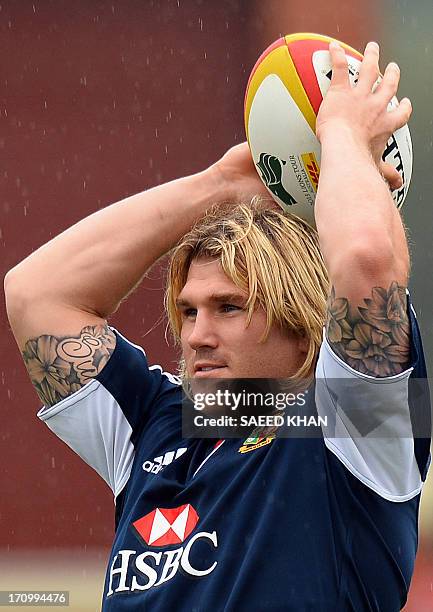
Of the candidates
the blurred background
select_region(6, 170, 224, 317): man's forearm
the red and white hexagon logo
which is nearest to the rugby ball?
select_region(6, 170, 224, 317): man's forearm

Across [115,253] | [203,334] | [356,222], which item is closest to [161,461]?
[203,334]

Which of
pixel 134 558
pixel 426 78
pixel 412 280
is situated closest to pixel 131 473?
pixel 134 558

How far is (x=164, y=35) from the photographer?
667 centimetres

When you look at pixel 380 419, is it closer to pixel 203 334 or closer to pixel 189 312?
pixel 203 334

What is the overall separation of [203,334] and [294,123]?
0.49m

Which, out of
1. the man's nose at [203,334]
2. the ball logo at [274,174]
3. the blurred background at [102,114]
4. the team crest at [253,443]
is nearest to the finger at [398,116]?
the ball logo at [274,174]

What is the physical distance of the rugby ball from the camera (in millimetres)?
2340

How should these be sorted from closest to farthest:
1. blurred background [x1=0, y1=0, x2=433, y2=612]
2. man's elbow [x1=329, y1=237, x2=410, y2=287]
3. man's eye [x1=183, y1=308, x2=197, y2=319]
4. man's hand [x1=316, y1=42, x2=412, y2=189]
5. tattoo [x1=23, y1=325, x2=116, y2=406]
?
man's elbow [x1=329, y1=237, x2=410, y2=287] → man's hand [x1=316, y1=42, x2=412, y2=189] → man's eye [x1=183, y1=308, x2=197, y2=319] → tattoo [x1=23, y1=325, x2=116, y2=406] → blurred background [x1=0, y1=0, x2=433, y2=612]

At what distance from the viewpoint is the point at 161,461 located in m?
2.39

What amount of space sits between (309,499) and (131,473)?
21.1 inches

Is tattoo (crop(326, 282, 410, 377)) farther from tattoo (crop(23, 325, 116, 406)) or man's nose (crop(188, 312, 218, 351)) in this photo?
tattoo (crop(23, 325, 116, 406))

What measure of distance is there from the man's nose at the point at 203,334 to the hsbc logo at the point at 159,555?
0.33 m

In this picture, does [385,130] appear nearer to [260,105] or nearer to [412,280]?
[260,105]

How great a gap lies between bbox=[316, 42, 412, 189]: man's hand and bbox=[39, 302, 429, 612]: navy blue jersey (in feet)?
1.23
